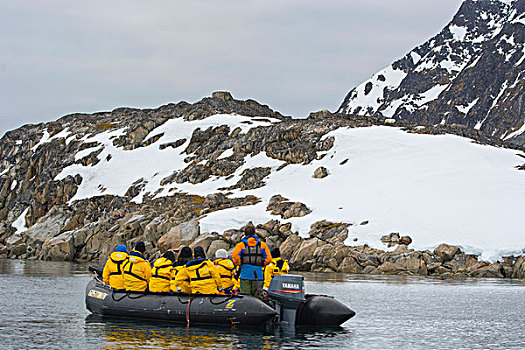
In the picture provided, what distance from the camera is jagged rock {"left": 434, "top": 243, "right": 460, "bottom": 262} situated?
56281 mm

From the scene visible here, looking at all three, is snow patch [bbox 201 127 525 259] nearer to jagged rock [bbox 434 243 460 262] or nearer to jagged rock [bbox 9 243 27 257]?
jagged rock [bbox 434 243 460 262]

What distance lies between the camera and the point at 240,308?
75.2 feet

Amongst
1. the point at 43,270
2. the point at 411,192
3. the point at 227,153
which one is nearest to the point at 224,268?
the point at 43,270

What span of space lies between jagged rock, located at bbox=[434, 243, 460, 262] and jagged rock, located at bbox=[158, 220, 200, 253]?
74.7 ft

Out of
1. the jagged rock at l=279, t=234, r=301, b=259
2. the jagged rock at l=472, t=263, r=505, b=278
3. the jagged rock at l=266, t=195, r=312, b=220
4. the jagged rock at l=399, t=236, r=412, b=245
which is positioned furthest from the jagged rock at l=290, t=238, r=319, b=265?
the jagged rock at l=472, t=263, r=505, b=278

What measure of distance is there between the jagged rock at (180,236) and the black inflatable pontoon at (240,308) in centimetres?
4049

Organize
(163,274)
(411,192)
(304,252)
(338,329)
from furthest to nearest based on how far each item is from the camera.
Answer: (411,192)
(304,252)
(163,274)
(338,329)

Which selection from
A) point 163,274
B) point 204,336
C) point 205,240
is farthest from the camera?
point 205,240

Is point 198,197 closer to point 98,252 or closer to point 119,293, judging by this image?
point 98,252

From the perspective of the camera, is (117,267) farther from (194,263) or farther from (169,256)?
(194,263)

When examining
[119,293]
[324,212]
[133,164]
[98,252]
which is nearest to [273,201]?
[324,212]

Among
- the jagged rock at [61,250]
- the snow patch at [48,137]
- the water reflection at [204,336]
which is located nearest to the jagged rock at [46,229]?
the jagged rock at [61,250]

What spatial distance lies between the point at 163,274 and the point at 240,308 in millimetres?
3425

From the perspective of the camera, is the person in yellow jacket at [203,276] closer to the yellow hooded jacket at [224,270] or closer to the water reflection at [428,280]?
the yellow hooded jacket at [224,270]
